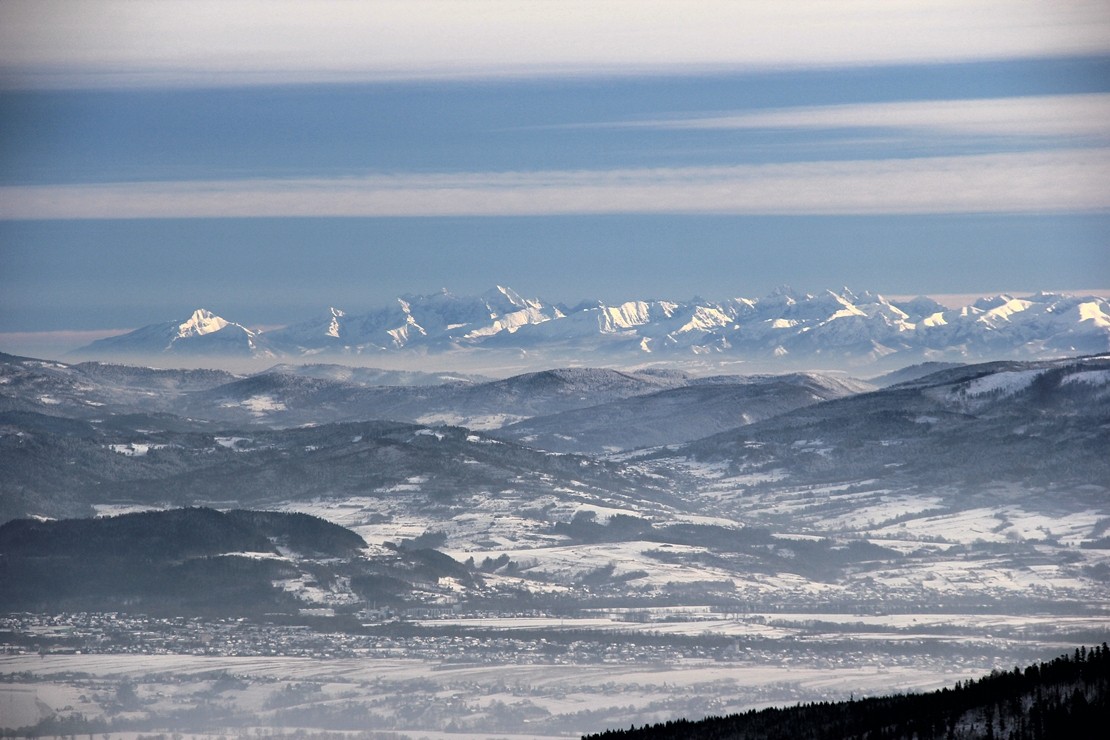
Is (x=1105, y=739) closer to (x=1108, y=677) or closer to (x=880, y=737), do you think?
(x=1108, y=677)

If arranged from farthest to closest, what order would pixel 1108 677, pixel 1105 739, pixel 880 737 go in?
pixel 880 737
pixel 1108 677
pixel 1105 739

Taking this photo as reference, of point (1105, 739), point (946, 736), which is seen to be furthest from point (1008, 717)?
point (1105, 739)

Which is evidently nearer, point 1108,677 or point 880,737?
point 1108,677

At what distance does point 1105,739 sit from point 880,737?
33499 mm

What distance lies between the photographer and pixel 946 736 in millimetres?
183250

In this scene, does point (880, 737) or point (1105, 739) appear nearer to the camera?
point (1105, 739)

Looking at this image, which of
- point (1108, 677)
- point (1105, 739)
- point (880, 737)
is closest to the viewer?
point (1105, 739)

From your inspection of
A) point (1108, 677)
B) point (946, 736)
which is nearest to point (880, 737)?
point (946, 736)

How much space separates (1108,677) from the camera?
177750mm

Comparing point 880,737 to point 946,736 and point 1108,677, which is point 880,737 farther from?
point 1108,677

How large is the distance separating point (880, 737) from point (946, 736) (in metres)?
8.59

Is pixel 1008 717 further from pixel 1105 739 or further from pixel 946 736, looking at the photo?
pixel 1105 739

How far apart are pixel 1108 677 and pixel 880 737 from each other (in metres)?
22.5

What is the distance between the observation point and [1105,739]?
6284 inches
